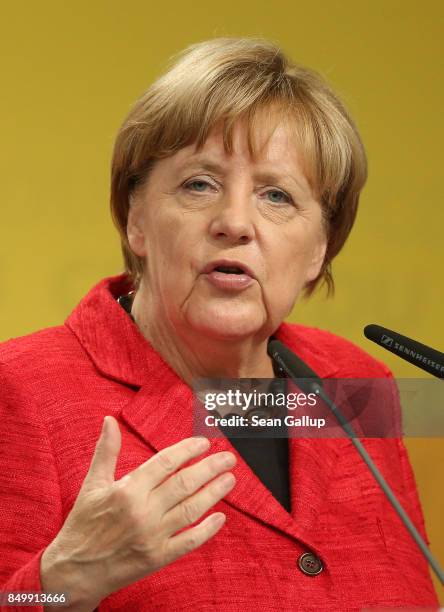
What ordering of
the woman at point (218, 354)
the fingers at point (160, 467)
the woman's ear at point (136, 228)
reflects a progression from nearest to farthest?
1. the fingers at point (160, 467)
2. the woman at point (218, 354)
3. the woman's ear at point (136, 228)

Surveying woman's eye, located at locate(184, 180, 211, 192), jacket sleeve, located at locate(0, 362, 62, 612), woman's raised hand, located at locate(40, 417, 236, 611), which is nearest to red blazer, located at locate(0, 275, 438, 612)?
jacket sleeve, located at locate(0, 362, 62, 612)

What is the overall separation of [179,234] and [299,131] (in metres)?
0.23

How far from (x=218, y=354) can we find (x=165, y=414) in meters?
0.16

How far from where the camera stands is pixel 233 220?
138 centimetres

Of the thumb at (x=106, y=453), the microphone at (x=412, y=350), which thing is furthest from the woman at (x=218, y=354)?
the microphone at (x=412, y=350)

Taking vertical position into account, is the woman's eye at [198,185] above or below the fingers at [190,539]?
above

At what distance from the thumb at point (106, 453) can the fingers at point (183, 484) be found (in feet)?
0.17

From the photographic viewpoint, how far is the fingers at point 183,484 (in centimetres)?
100

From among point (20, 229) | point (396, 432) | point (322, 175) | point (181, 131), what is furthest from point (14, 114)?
point (396, 432)

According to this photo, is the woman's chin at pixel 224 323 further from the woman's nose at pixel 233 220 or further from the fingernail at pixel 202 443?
the fingernail at pixel 202 443

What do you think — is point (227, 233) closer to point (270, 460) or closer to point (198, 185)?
point (198, 185)

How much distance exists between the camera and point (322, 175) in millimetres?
1532

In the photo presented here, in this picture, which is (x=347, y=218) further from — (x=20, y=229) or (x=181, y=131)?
(x=20, y=229)

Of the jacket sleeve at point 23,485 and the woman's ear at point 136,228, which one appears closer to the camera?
the jacket sleeve at point 23,485
